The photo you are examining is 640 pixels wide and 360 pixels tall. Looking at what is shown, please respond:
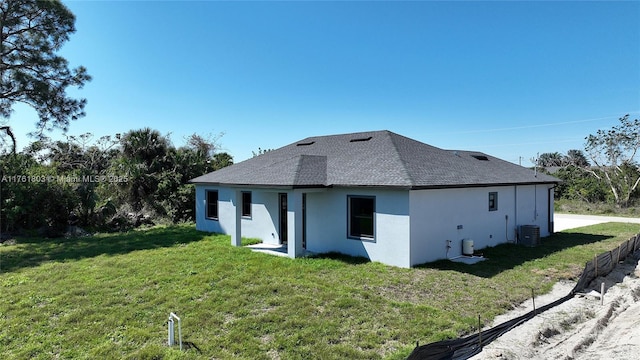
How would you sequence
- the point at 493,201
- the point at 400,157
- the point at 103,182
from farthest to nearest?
the point at 103,182 < the point at 493,201 < the point at 400,157

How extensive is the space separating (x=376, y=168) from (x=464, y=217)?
340 cm

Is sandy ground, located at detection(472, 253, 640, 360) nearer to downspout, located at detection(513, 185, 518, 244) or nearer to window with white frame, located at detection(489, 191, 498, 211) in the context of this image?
window with white frame, located at detection(489, 191, 498, 211)

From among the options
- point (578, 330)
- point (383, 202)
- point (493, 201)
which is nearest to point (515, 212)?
point (493, 201)

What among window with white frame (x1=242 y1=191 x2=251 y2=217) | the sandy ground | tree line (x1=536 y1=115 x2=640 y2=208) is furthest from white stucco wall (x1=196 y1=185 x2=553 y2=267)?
tree line (x1=536 y1=115 x2=640 y2=208)

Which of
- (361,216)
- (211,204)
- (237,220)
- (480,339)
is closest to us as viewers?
(480,339)

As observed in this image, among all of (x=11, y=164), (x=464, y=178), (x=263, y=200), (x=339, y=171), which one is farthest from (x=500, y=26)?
(x=11, y=164)

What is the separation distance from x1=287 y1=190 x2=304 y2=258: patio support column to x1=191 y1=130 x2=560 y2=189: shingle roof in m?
0.47

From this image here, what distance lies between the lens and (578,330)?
20.0 feet

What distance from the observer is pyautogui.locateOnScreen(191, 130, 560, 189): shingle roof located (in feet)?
35.9

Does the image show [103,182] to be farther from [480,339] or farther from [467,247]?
[480,339]

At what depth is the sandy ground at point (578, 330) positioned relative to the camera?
5.24 meters

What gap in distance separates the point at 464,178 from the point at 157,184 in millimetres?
17551

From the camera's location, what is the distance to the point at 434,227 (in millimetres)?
10586

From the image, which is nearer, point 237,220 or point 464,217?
point 464,217
